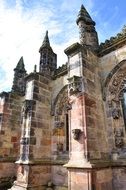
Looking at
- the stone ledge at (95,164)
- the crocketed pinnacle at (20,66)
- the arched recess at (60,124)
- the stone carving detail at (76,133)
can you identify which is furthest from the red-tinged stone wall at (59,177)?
the crocketed pinnacle at (20,66)

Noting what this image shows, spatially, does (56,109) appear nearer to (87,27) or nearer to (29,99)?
(29,99)

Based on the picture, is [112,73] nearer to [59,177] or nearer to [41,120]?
[41,120]

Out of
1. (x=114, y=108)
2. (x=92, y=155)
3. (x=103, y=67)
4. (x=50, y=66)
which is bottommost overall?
(x=92, y=155)

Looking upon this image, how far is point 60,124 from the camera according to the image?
25.8 ft

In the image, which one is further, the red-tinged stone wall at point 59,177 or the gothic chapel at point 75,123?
the red-tinged stone wall at point 59,177

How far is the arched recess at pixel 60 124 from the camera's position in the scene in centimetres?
754

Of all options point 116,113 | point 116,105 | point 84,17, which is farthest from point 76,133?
point 84,17

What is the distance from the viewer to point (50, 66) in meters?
9.42

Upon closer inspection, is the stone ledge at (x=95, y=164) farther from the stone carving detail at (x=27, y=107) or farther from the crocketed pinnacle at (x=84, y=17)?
the crocketed pinnacle at (x=84, y=17)

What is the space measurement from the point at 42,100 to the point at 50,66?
7.17ft

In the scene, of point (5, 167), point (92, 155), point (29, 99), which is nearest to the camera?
point (92, 155)

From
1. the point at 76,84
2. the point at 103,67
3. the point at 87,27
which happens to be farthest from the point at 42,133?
the point at 87,27

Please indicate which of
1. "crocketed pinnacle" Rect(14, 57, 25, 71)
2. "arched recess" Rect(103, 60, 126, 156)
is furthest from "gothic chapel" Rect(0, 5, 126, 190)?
"crocketed pinnacle" Rect(14, 57, 25, 71)

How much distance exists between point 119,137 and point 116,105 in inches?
41.9
